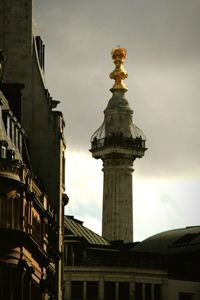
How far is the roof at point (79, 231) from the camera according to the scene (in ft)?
478

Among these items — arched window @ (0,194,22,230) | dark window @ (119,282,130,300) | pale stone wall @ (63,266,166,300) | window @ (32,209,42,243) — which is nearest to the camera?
arched window @ (0,194,22,230)

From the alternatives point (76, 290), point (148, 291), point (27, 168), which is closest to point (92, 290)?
point (76, 290)

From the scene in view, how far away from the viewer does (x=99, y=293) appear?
483ft

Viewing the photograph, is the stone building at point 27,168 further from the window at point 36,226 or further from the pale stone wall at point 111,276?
the pale stone wall at point 111,276

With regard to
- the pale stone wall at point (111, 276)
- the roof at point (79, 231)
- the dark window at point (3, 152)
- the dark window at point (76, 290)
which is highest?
the roof at point (79, 231)

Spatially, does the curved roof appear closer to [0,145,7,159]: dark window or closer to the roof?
the roof

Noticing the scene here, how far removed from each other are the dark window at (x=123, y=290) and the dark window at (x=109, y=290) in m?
0.99

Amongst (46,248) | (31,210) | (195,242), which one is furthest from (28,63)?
(195,242)

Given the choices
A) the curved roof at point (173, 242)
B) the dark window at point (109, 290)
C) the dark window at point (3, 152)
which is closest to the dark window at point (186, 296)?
the curved roof at point (173, 242)

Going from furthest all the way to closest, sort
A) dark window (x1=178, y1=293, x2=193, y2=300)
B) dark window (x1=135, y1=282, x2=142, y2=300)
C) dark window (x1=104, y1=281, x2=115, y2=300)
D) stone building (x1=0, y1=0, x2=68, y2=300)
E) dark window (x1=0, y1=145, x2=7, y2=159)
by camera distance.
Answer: dark window (x1=178, y1=293, x2=193, y2=300)
dark window (x1=135, y1=282, x2=142, y2=300)
dark window (x1=104, y1=281, x2=115, y2=300)
dark window (x1=0, y1=145, x2=7, y2=159)
stone building (x1=0, y1=0, x2=68, y2=300)

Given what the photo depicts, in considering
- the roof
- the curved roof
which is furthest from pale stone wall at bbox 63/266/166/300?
the curved roof

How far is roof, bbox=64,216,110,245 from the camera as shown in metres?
146

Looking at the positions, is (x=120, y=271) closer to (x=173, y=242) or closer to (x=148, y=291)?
(x=148, y=291)

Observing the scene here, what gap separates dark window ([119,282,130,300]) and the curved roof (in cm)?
1678
